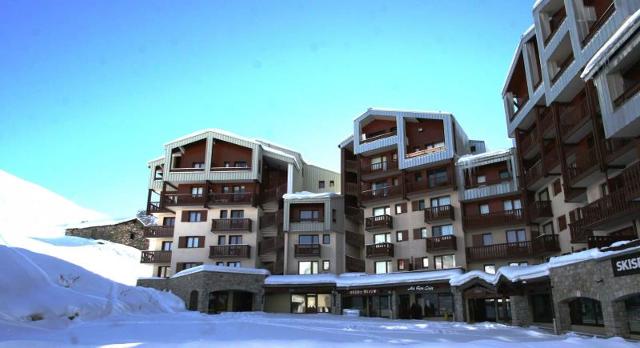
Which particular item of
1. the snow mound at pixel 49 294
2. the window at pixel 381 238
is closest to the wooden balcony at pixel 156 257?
the snow mound at pixel 49 294

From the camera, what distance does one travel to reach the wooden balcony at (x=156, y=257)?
45938 millimetres

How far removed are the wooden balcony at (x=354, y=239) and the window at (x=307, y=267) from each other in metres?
3.67

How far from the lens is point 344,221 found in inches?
1746

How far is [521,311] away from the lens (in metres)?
26.1

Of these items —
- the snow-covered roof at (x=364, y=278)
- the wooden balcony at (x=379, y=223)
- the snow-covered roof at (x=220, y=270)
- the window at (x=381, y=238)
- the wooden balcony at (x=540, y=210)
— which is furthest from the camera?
the window at (x=381, y=238)

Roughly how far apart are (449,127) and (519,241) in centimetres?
1080

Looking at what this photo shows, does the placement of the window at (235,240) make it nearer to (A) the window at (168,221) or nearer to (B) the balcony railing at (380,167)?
(A) the window at (168,221)

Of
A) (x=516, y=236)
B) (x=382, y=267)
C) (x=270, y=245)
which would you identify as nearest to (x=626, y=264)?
(x=516, y=236)

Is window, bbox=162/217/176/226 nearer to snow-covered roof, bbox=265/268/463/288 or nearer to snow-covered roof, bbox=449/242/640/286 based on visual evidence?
snow-covered roof, bbox=265/268/463/288

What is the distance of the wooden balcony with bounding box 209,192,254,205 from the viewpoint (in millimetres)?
45688

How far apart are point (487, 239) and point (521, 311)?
37.7 feet

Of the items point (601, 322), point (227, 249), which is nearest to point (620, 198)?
point (601, 322)

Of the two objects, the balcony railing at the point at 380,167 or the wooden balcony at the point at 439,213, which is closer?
the wooden balcony at the point at 439,213

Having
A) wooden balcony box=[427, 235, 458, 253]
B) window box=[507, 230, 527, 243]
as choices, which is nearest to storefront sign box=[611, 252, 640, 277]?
window box=[507, 230, 527, 243]
